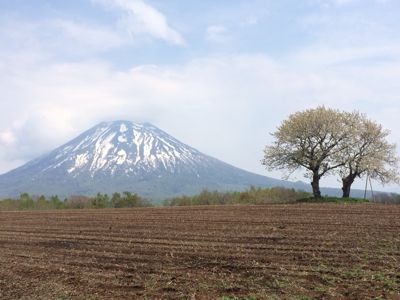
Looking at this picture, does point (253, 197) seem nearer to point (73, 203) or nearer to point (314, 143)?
point (314, 143)

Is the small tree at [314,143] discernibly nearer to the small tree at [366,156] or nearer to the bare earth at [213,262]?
the small tree at [366,156]

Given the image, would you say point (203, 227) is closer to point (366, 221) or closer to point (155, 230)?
point (155, 230)

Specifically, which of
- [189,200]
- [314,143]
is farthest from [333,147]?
[189,200]

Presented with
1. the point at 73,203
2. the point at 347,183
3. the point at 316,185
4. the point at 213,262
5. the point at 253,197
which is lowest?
the point at 213,262

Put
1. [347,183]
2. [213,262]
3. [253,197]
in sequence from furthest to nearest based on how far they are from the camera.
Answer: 1. [253,197]
2. [347,183]
3. [213,262]

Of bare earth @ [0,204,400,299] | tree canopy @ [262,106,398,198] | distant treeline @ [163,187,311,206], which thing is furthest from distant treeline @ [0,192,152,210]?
bare earth @ [0,204,400,299]

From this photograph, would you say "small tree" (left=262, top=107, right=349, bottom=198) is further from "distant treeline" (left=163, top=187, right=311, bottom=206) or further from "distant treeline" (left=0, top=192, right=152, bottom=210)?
"distant treeline" (left=0, top=192, right=152, bottom=210)

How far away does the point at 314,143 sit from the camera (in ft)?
168

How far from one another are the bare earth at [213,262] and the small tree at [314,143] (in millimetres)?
25901

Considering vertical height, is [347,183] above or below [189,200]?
above

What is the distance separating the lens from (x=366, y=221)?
24.8m

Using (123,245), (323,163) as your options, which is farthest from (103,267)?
(323,163)

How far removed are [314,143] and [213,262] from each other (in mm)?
38204

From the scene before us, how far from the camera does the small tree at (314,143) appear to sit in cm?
5066
